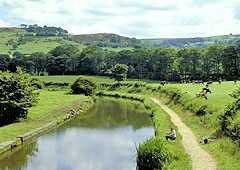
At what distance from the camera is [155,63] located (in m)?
160

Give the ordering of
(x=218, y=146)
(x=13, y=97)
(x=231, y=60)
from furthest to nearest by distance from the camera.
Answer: (x=231, y=60) → (x=13, y=97) → (x=218, y=146)

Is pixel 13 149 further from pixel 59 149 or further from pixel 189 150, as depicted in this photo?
pixel 189 150

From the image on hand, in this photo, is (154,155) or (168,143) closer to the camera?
(154,155)

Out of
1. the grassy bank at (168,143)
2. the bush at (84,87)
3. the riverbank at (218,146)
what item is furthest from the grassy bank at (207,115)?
the bush at (84,87)

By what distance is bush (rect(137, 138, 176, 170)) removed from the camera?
3412 centimetres

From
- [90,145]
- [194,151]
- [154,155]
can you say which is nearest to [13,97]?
[90,145]

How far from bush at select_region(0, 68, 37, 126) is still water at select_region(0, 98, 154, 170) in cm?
532

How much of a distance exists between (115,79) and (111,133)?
80.0 m

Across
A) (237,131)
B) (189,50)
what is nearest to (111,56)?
(189,50)

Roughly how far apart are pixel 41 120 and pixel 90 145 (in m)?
15.1

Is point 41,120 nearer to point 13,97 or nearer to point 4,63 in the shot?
point 13,97

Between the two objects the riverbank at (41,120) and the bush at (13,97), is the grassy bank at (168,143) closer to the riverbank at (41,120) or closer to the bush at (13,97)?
the riverbank at (41,120)

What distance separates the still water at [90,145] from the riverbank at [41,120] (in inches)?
50.4

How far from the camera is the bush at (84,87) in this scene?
375 feet
